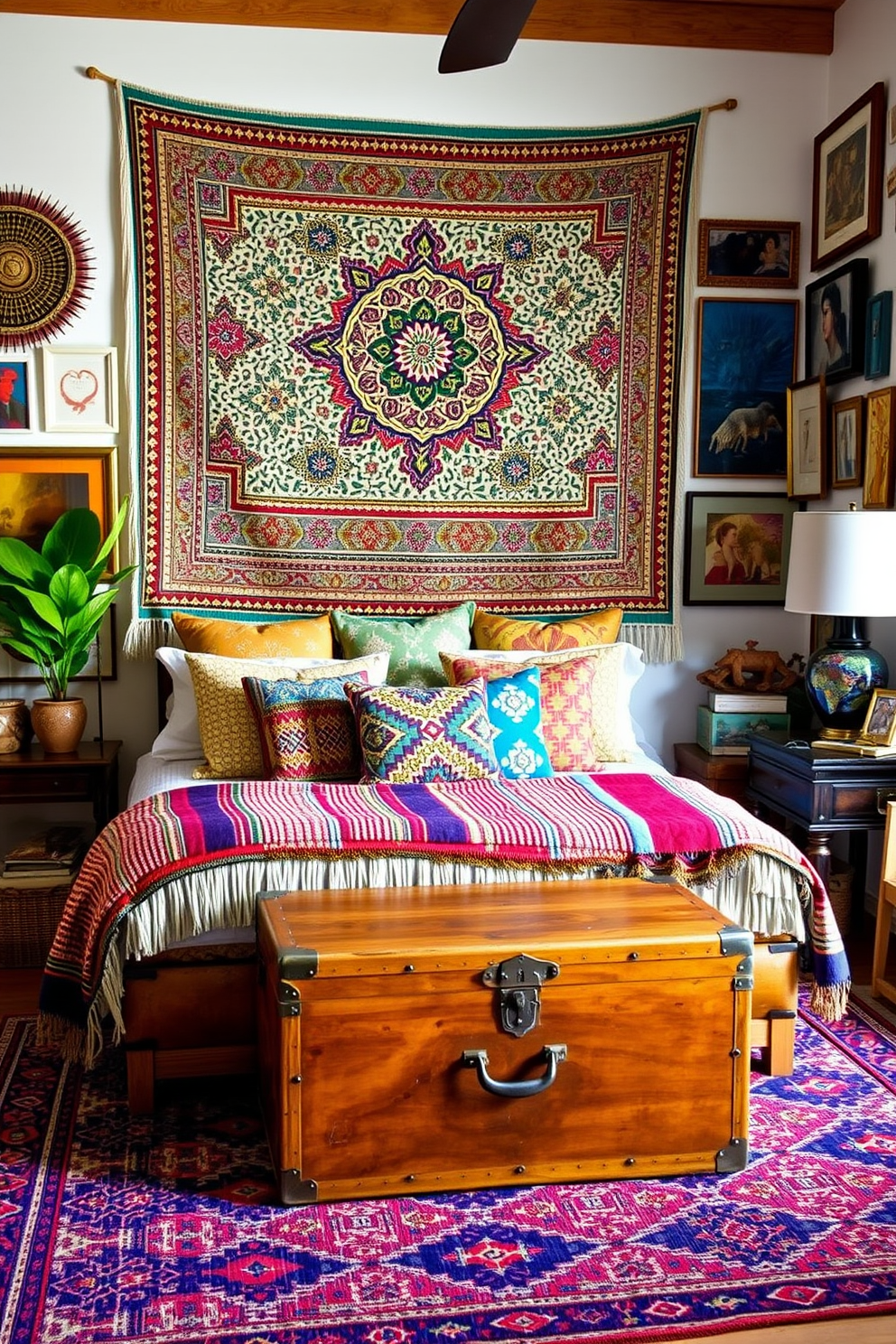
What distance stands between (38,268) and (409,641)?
1778 millimetres

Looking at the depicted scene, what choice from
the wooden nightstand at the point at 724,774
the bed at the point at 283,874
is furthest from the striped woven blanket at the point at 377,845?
the wooden nightstand at the point at 724,774

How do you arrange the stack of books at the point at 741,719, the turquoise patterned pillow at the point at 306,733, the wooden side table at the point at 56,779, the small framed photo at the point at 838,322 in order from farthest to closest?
the stack of books at the point at 741,719
the small framed photo at the point at 838,322
the wooden side table at the point at 56,779
the turquoise patterned pillow at the point at 306,733

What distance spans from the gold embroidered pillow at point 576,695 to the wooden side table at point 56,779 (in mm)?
1163

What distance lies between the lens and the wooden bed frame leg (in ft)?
9.37

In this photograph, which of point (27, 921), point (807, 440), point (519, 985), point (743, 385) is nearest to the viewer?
point (519, 985)

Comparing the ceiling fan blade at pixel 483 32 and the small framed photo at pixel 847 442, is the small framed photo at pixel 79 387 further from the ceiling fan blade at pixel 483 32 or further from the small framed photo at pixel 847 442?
the small framed photo at pixel 847 442

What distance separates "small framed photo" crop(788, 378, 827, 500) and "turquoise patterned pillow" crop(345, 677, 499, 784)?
1.69m

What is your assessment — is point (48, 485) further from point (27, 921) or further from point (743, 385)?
point (743, 385)

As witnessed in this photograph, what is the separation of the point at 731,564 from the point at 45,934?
273cm

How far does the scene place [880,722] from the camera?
3.80 metres

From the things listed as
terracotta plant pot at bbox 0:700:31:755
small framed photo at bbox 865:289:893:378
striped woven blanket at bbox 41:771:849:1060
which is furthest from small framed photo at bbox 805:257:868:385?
terracotta plant pot at bbox 0:700:31:755

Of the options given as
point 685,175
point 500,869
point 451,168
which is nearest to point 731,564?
point 685,175

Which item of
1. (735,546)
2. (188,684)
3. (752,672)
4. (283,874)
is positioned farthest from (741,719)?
(283,874)

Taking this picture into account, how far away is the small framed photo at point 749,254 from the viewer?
4621mm
